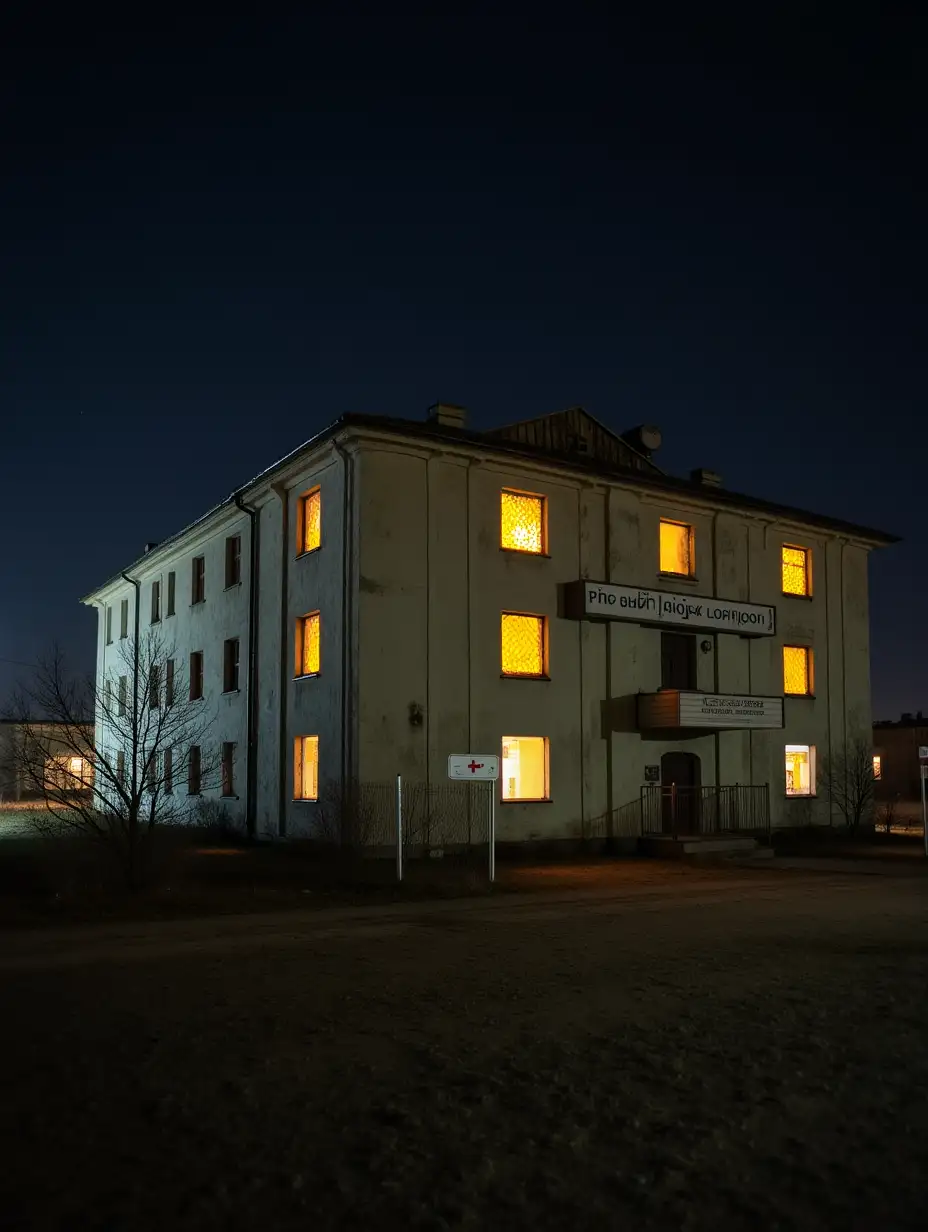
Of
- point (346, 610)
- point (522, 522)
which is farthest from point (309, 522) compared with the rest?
point (522, 522)

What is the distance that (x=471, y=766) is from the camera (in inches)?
669

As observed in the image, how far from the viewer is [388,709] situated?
22.0m

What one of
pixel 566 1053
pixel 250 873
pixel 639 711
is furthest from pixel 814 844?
pixel 566 1053

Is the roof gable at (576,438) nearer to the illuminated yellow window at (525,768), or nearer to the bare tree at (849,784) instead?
the illuminated yellow window at (525,768)

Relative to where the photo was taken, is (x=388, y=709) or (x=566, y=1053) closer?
(x=566, y=1053)

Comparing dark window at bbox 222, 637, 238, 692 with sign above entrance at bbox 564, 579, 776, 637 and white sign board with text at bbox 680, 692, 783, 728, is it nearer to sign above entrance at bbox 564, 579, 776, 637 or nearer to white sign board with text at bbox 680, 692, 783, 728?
sign above entrance at bbox 564, 579, 776, 637

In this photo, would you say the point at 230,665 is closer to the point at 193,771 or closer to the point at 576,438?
the point at 193,771

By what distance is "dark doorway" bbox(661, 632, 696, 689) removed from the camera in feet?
89.2

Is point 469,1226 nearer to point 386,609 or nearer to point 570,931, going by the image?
point 570,931

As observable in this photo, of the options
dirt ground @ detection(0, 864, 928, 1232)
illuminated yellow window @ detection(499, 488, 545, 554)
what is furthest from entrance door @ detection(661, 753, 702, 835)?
dirt ground @ detection(0, 864, 928, 1232)

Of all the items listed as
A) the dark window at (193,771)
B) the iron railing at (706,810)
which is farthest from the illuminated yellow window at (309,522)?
the iron railing at (706,810)

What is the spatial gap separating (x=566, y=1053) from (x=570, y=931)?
597 centimetres

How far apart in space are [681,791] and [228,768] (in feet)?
36.7

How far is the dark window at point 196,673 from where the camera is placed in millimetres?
31297
